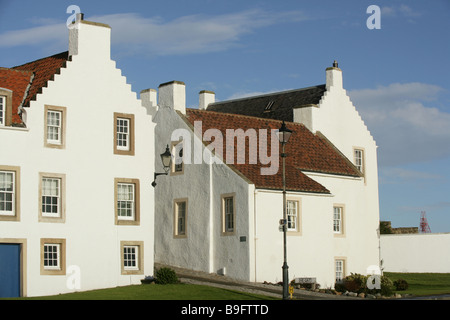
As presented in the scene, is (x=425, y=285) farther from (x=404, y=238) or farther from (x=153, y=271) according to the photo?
(x=153, y=271)

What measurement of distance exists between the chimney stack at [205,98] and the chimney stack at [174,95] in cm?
1201

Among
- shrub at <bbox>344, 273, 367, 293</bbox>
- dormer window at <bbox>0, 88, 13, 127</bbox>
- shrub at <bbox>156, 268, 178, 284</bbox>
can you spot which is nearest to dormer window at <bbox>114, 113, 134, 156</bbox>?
dormer window at <bbox>0, 88, 13, 127</bbox>

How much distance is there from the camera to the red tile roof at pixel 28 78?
1522 inches

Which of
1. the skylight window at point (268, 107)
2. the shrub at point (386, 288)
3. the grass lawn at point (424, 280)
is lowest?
the grass lawn at point (424, 280)

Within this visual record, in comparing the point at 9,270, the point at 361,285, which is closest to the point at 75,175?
the point at 9,270

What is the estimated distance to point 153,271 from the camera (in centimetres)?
4084

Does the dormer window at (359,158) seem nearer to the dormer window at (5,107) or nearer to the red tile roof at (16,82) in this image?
the red tile roof at (16,82)

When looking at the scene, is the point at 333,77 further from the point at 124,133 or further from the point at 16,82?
the point at 16,82

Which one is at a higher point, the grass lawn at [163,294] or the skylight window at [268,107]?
the skylight window at [268,107]

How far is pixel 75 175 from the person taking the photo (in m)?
38.5

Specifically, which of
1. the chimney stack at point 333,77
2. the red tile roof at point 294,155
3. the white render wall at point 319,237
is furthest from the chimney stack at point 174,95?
the chimney stack at point 333,77

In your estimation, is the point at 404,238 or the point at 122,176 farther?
the point at 404,238
